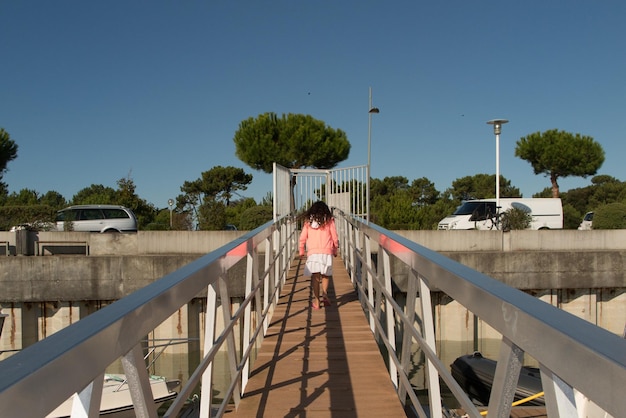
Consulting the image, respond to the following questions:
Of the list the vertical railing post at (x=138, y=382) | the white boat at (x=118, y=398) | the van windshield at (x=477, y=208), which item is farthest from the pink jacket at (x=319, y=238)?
the van windshield at (x=477, y=208)

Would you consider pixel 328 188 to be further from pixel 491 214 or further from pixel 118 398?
pixel 491 214

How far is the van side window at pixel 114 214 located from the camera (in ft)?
65.9

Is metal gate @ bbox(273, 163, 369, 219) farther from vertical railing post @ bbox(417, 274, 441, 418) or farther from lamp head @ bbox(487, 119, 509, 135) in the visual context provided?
vertical railing post @ bbox(417, 274, 441, 418)

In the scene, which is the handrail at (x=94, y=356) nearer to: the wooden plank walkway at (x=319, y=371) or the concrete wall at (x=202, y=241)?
the wooden plank walkway at (x=319, y=371)

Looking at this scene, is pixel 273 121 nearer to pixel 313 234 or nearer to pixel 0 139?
pixel 0 139

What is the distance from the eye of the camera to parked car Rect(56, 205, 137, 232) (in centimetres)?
1955

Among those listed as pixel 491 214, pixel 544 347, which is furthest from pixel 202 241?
pixel 544 347

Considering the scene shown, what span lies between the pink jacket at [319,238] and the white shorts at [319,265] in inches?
2.5

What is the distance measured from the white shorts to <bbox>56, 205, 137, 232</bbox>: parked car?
14.7 meters

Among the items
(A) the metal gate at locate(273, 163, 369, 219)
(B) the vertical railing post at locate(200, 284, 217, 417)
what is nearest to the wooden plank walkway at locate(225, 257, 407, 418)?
(B) the vertical railing post at locate(200, 284, 217, 417)

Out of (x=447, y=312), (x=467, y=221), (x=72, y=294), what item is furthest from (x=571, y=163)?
(x=72, y=294)

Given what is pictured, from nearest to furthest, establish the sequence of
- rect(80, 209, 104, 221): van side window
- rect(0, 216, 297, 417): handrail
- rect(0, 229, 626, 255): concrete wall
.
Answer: rect(0, 216, 297, 417): handrail, rect(0, 229, 626, 255): concrete wall, rect(80, 209, 104, 221): van side window

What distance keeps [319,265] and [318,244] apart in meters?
0.28

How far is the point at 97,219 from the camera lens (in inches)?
783
